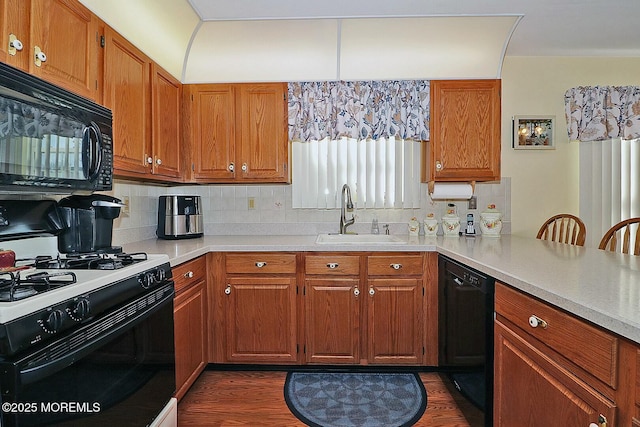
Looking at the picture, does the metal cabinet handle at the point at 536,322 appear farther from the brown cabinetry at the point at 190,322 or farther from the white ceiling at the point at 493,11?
the white ceiling at the point at 493,11

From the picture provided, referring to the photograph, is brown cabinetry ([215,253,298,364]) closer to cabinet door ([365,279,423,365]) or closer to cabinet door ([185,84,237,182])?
cabinet door ([365,279,423,365])

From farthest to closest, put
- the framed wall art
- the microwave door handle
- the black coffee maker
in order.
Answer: the framed wall art
the black coffee maker
the microwave door handle

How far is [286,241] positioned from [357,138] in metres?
0.92

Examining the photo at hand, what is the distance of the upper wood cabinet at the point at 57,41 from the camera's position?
1279mm

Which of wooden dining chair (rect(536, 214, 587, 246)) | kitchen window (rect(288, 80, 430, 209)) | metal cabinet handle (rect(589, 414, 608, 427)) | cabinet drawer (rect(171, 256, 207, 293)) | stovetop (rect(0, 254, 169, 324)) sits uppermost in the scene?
kitchen window (rect(288, 80, 430, 209))

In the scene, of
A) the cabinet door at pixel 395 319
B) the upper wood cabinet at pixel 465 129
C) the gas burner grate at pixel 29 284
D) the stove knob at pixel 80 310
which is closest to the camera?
the gas burner grate at pixel 29 284

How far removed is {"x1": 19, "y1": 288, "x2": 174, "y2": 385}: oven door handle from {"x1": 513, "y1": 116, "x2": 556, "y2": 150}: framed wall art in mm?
2935

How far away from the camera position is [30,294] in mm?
976

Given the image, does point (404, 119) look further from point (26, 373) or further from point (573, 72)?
point (26, 373)

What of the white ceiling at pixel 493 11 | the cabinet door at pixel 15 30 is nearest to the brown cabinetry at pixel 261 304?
the cabinet door at pixel 15 30

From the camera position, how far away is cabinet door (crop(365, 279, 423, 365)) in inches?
92.7

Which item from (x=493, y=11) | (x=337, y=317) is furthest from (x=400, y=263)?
(x=493, y=11)

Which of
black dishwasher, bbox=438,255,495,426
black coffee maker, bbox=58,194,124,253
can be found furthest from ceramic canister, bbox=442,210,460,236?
black coffee maker, bbox=58,194,124,253

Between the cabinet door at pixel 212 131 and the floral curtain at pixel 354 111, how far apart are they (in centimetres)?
45
